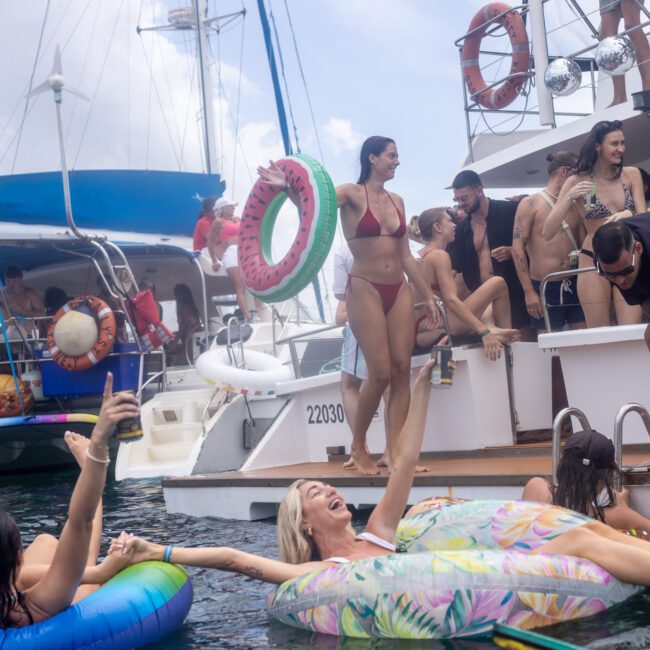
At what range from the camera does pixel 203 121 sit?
21.1m

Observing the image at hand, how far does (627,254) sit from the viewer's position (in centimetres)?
501

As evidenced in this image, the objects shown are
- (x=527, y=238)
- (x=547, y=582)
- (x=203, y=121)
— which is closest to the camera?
(x=547, y=582)

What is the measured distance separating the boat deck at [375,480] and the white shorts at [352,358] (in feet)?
2.38

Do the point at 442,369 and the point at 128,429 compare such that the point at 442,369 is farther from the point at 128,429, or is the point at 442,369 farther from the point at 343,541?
the point at 128,429

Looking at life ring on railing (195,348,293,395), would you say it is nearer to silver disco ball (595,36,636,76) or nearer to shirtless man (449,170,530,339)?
shirtless man (449,170,530,339)

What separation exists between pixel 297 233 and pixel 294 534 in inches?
121

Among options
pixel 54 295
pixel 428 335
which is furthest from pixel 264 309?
pixel 428 335

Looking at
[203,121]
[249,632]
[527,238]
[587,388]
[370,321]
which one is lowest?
[249,632]

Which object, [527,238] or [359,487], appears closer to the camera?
[359,487]

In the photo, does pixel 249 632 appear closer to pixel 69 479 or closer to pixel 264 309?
pixel 69 479

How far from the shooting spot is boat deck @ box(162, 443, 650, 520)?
598 centimetres

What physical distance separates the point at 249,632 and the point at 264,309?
11.3 m

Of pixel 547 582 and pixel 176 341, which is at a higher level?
pixel 176 341

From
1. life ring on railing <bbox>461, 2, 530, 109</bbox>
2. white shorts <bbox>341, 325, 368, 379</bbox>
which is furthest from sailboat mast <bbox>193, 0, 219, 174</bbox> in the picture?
white shorts <bbox>341, 325, 368, 379</bbox>
